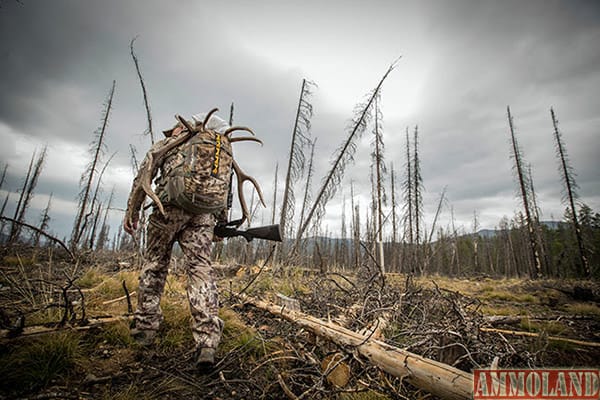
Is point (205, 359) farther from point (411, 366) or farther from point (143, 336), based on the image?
point (411, 366)

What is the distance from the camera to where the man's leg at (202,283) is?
2.04 meters

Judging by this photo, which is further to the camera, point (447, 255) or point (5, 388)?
point (447, 255)

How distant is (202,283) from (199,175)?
1.05 m

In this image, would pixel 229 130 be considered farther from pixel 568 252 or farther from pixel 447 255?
pixel 447 255

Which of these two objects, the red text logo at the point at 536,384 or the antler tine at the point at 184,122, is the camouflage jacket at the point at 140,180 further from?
the red text logo at the point at 536,384

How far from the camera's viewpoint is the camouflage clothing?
85.9 inches

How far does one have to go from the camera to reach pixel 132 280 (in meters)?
4.10

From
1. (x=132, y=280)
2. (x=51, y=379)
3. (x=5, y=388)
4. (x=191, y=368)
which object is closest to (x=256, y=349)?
(x=191, y=368)

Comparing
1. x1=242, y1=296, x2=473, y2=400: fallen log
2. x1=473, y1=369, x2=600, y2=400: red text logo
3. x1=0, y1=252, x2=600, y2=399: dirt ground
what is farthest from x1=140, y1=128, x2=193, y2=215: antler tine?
x1=473, y1=369, x2=600, y2=400: red text logo

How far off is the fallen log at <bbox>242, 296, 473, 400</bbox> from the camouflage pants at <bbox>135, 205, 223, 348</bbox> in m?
1.11

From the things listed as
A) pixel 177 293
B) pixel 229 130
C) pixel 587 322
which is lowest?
pixel 587 322

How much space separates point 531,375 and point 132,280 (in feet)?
16.9

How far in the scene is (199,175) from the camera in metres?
2.36

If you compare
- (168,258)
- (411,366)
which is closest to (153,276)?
(168,258)
